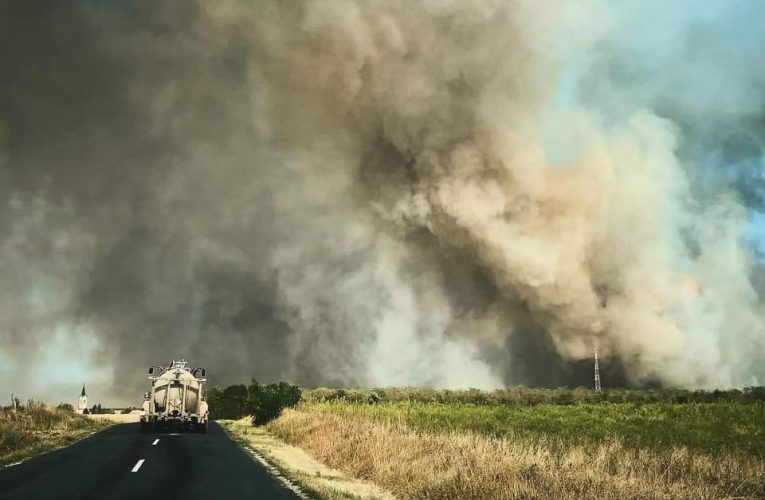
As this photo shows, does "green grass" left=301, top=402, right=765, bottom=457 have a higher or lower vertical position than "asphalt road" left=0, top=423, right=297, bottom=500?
lower

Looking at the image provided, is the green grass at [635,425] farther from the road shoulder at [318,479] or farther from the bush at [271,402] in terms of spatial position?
the road shoulder at [318,479]

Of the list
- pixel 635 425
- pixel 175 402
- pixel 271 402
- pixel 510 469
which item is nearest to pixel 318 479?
pixel 510 469

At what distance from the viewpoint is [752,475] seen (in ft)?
48.1

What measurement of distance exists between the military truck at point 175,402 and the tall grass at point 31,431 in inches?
151

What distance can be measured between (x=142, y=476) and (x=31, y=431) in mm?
20575

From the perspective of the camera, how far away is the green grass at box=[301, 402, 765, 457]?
3119 cm

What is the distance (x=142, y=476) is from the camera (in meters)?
14.9

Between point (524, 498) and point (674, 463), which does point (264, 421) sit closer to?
point (674, 463)

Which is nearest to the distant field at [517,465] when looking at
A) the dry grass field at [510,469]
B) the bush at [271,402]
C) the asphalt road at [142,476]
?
the dry grass field at [510,469]

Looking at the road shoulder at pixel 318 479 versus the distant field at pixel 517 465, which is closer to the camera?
the distant field at pixel 517 465

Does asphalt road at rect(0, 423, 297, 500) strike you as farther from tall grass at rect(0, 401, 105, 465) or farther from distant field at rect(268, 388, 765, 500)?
distant field at rect(268, 388, 765, 500)

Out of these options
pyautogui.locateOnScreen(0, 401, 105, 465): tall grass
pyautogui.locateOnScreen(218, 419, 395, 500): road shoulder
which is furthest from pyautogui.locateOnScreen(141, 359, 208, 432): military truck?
pyautogui.locateOnScreen(218, 419, 395, 500): road shoulder

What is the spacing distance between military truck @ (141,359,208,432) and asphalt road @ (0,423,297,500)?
10.4 m

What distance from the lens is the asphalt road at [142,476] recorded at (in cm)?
1228
